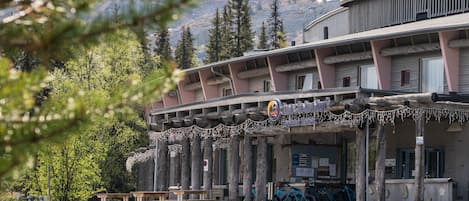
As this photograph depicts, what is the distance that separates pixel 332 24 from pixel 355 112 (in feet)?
55.6

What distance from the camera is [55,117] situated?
594 centimetres

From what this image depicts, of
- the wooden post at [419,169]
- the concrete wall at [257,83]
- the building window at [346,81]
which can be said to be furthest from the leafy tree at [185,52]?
the wooden post at [419,169]

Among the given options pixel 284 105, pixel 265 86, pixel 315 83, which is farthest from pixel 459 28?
pixel 265 86

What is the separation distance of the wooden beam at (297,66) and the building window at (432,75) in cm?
470

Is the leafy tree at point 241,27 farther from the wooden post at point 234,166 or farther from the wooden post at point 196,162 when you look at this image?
the wooden post at point 234,166

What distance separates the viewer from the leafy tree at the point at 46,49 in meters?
5.77

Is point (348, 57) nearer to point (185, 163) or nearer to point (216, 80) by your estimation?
point (185, 163)

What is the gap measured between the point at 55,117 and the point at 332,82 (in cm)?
2704

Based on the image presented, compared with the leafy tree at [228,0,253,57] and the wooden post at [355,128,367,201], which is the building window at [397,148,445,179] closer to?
the wooden post at [355,128,367,201]

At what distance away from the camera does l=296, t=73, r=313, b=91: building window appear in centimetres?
3416

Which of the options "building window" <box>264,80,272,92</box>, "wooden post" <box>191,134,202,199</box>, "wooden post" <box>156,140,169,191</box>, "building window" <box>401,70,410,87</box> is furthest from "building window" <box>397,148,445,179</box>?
"wooden post" <box>156,140,169,191</box>

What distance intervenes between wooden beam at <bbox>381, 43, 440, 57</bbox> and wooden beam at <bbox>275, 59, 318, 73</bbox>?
3.62m

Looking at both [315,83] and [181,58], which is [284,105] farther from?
[181,58]

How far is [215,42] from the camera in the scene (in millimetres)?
75875
